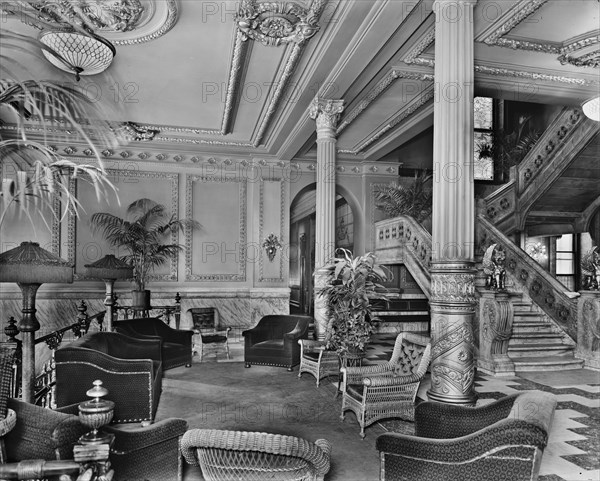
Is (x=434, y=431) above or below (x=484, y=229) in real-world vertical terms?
below

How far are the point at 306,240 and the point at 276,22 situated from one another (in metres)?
12.1

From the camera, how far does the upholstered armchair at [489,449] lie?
1.95m

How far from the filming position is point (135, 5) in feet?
16.0

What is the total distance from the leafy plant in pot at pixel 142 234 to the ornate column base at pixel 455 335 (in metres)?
6.73

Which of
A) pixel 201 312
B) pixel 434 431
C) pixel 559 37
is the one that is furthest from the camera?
pixel 201 312

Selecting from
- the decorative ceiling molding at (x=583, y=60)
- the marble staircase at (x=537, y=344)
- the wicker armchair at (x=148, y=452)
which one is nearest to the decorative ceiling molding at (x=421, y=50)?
the decorative ceiling molding at (x=583, y=60)

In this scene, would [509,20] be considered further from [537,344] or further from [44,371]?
[44,371]

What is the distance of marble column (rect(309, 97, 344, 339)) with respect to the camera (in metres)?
7.31

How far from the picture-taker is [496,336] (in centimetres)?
661

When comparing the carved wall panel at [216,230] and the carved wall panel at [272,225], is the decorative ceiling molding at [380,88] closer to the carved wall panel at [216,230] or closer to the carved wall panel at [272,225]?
the carved wall panel at [272,225]

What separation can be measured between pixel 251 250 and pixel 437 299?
750 centimetres

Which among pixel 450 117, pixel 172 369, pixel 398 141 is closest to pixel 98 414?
pixel 450 117

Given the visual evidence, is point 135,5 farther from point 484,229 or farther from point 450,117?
point 484,229

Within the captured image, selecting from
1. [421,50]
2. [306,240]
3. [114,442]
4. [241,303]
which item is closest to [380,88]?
[421,50]
